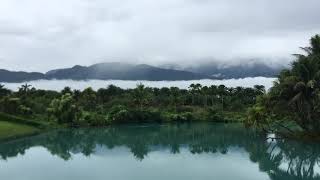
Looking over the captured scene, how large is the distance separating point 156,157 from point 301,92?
17612 millimetres

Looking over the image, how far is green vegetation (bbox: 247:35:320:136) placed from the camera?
54219 millimetres

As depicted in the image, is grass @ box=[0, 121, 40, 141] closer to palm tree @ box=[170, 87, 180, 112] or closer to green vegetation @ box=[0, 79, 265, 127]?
green vegetation @ box=[0, 79, 265, 127]

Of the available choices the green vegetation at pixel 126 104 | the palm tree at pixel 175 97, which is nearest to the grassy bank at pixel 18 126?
the green vegetation at pixel 126 104

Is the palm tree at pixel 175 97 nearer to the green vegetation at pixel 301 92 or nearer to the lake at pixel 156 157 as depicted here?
the lake at pixel 156 157

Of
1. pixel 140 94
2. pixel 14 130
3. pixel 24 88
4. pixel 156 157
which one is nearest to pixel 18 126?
pixel 14 130

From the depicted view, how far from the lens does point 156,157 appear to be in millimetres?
51938

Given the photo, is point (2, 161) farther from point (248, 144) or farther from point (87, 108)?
point (87, 108)

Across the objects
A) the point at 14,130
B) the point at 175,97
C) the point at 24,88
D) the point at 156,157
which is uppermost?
the point at 24,88

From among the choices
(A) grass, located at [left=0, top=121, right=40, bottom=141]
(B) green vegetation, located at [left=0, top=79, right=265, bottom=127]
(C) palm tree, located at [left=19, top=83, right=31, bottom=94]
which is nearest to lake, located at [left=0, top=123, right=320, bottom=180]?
(A) grass, located at [left=0, top=121, right=40, bottom=141]

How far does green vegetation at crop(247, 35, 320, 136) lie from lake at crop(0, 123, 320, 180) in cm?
358

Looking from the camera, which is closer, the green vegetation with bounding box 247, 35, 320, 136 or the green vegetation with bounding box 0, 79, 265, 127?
the green vegetation with bounding box 247, 35, 320, 136

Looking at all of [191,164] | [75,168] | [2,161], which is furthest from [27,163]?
[191,164]

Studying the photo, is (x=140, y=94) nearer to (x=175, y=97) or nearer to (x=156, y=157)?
(x=175, y=97)

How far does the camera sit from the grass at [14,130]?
70.8m
